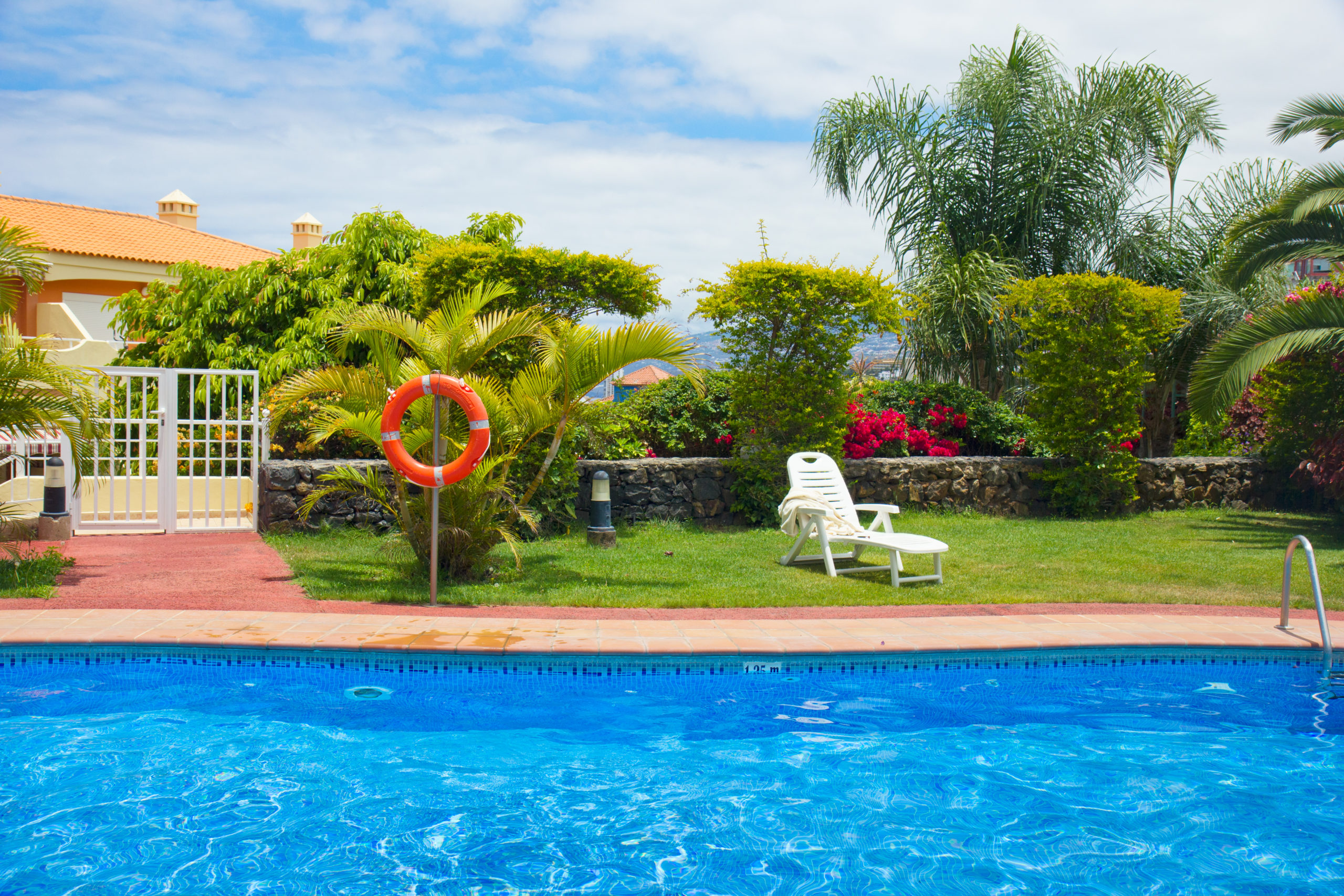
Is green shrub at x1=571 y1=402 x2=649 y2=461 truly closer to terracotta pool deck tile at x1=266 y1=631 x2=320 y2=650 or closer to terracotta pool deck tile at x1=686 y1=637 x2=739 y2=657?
terracotta pool deck tile at x1=686 y1=637 x2=739 y2=657

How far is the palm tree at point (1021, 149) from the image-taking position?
51.6ft

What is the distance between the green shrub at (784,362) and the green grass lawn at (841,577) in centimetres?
76

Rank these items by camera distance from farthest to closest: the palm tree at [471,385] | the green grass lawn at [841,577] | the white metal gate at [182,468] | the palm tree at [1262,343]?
the white metal gate at [182,468]
the palm tree at [1262,343]
the palm tree at [471,385]
the green grass lawn at [841,577]

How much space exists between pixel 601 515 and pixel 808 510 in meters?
2.42

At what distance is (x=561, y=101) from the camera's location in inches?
484

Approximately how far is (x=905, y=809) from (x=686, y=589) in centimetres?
322

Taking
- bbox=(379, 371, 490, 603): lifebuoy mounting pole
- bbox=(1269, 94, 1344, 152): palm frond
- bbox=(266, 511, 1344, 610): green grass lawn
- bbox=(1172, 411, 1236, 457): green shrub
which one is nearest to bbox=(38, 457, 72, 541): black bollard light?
bbox=(266, 511, 1344, 610): green grass lawn

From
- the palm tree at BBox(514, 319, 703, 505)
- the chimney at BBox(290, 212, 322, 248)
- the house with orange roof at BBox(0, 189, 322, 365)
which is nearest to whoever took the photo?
the palm tree at BBox(514, 319, 703, 505)

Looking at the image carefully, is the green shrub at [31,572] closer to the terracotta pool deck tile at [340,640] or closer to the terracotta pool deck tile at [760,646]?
the terracotta pool deck tile at [340,640]

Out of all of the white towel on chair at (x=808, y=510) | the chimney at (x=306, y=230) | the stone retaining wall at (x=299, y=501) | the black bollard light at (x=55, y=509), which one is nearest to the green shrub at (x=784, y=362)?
the white towel on chair at (x=808, y=510)

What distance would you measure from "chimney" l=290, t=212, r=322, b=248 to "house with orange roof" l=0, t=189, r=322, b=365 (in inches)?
0.9

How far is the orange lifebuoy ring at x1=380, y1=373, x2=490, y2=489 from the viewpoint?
6.61m

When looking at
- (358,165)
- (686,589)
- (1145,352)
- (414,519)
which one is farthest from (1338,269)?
(358,165)

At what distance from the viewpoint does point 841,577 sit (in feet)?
26.8
